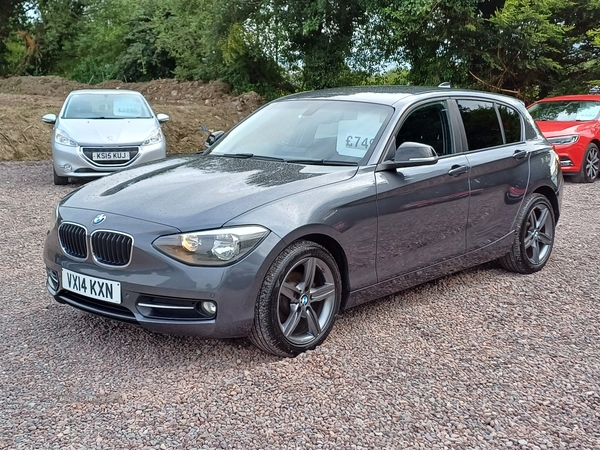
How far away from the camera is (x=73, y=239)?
411cm

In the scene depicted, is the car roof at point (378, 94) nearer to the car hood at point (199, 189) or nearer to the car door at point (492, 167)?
the car door at point (492, 167)

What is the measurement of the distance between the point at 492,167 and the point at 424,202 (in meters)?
1.02

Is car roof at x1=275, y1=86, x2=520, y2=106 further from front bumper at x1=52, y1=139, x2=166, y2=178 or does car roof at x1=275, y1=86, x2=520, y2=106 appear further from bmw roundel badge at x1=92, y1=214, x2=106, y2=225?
front bumper at x1=52, y1=139, x2=166, y2=178

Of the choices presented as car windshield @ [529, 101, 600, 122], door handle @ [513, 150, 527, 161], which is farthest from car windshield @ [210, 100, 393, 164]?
car windshield @ [529, 101, 600, 122]

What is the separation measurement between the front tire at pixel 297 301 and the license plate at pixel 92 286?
814 millimetres

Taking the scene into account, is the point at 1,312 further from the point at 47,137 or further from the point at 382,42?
the point at 382,42

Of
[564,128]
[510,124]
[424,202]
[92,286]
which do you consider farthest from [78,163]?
[564,128]

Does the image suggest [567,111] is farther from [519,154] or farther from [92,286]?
[92,286]

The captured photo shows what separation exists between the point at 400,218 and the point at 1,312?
296 centimetres

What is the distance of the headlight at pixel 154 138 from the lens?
11.2 m

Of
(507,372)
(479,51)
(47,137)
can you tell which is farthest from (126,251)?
(479,51)

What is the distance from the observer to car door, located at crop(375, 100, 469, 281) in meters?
4.59

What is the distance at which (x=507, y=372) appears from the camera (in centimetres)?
398

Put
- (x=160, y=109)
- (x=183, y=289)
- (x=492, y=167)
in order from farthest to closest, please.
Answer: (x=160, y=109) < (x=492, y=167) < (x=183, y=289)
